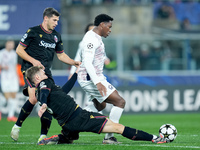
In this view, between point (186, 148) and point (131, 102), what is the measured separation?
9.99 m

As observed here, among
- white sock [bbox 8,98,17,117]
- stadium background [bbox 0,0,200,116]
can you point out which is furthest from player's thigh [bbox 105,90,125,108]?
stadium background [bbox 0,0,200,116]

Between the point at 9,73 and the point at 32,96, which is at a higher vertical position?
the point at 9,73

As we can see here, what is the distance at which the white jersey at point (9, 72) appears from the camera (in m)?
15.7

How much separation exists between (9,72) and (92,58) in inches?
320

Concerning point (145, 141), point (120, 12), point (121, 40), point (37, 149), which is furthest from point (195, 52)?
point (37, 149)

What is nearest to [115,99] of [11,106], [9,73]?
[11,106]

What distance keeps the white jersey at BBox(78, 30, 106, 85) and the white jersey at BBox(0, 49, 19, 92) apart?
24.5 feet

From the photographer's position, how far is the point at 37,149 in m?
7.41

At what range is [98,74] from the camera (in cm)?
851

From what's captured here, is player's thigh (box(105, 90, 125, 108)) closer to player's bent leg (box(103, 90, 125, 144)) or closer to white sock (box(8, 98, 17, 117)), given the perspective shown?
player's bent leg (box(103, 90, 125, 144))

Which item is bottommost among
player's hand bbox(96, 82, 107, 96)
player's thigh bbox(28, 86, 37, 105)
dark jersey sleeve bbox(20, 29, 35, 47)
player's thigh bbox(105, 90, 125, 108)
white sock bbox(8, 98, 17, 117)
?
white sock bbox(8, 98, 17, 117)

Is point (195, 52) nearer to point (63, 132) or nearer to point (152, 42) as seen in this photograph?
point (152, 42)

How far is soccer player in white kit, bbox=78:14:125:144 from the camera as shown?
26.9 feet

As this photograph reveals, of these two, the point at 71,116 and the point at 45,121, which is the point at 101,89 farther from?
the point at 45,121
